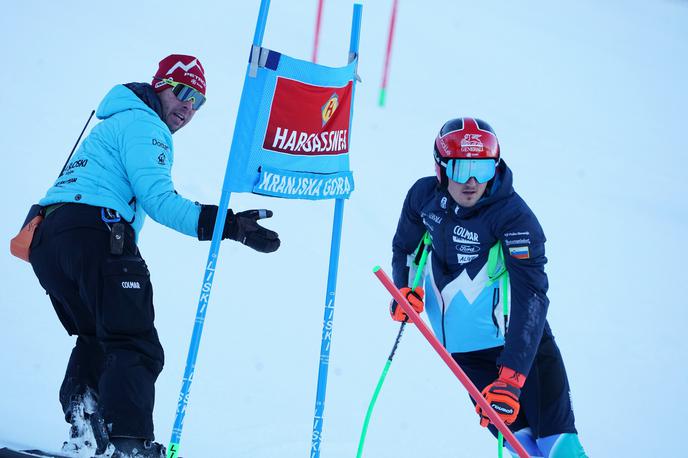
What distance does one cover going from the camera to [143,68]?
10508 mm

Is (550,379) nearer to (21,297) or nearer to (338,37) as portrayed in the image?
(21,297)

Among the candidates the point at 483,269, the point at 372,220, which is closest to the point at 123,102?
the point at 483,269

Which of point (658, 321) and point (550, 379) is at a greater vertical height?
point (658, 321)

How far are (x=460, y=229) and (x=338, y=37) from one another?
42.1ft

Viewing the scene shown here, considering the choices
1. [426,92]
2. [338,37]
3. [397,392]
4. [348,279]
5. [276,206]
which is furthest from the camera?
[338,37]

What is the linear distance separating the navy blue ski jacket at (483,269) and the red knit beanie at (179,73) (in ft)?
3.84

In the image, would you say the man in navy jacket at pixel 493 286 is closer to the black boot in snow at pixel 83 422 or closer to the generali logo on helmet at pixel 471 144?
the generali logo on helmet at pixel 471 144

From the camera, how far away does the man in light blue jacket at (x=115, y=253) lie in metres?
2.79

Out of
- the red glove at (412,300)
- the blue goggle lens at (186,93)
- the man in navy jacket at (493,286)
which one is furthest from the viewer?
the red glove at (412,300)

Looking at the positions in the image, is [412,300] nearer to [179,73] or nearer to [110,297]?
[110,297]

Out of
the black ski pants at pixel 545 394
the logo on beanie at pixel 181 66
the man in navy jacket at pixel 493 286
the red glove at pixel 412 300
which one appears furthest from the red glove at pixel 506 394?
the logo on beanie at pixel 181 66

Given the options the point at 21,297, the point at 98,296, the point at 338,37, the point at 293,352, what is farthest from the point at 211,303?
the point at 338,37

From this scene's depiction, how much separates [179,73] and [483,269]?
5.46 ft

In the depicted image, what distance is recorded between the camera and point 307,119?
3215 mm
